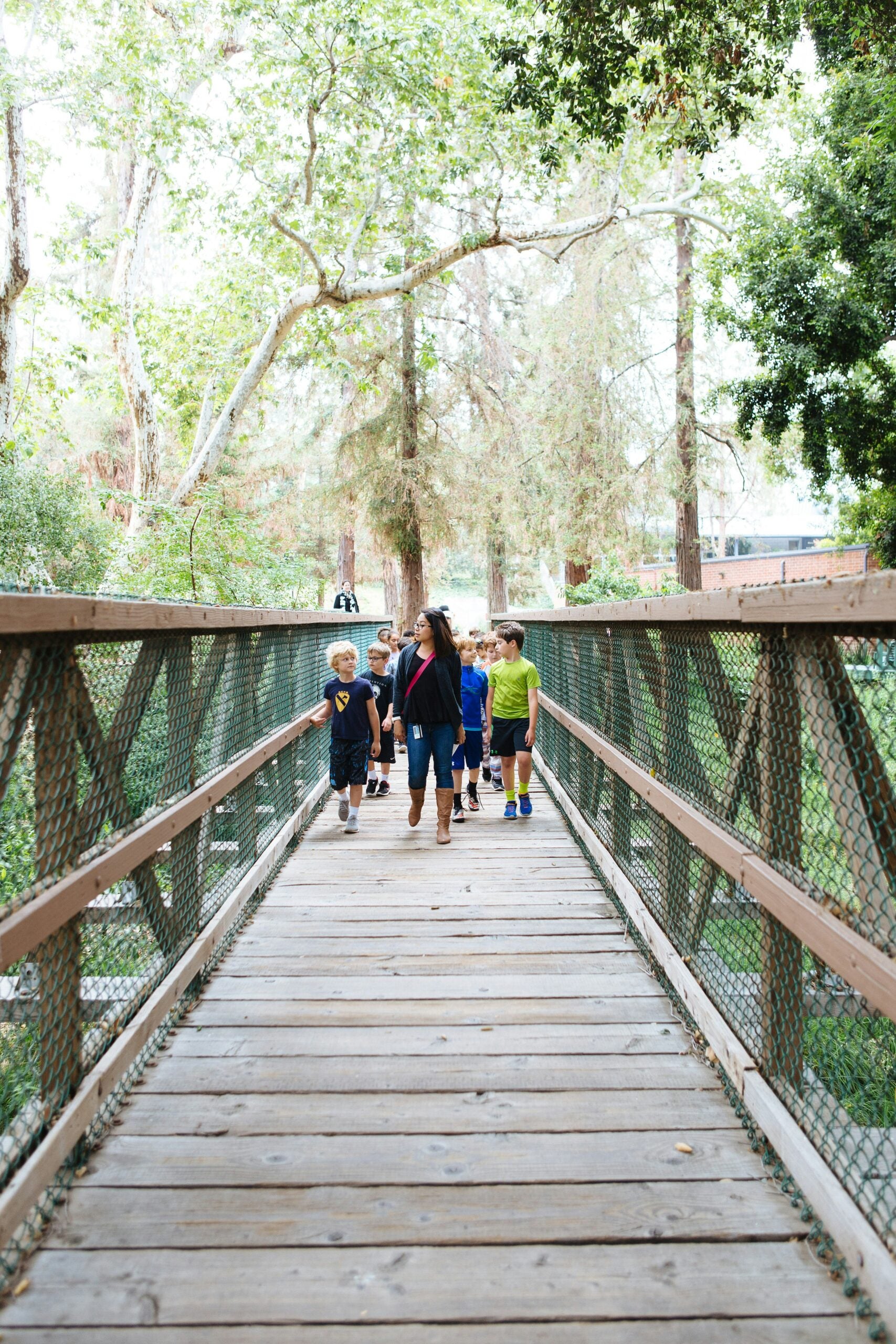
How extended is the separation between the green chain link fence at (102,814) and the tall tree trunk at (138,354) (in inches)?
525

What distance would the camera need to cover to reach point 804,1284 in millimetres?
2166

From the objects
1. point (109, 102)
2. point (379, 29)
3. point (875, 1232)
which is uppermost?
point (109, 102)

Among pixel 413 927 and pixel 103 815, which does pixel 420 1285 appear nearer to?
pixel 103 815

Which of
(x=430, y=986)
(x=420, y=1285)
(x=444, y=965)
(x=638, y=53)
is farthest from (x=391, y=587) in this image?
(x=420, y=1285)

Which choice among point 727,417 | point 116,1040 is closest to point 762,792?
point 116,1040

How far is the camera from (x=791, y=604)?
2.38 metres

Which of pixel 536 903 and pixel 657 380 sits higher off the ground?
pixel 657 380

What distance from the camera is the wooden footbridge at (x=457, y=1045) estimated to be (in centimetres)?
213

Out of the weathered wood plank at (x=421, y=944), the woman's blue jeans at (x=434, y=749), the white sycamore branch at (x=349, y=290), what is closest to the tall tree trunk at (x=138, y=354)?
the white sycamore branch at (x=349, y=290)

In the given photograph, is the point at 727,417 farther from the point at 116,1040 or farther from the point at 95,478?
the point at 116,1040

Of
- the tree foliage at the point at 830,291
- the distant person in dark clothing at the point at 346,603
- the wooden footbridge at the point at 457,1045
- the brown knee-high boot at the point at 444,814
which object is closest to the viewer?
the wooden footbridge at the point at 457,1045

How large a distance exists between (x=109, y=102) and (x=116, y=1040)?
67.9 ft

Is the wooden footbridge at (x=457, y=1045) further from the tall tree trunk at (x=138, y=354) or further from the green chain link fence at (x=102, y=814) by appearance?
the tall tree trunk at (x=138, y=354)

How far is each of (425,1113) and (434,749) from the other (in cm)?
356
